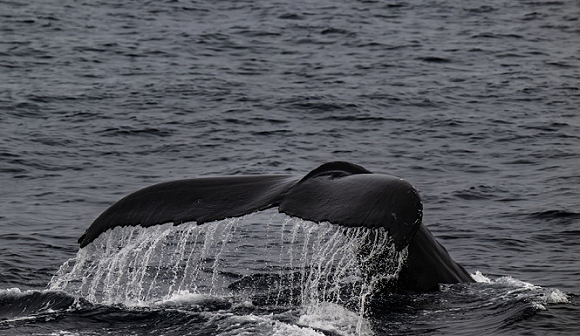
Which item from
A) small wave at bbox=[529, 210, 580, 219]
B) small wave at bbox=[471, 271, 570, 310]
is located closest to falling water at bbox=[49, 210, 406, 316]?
small wave at bbox=[471, 271, 570, 310]

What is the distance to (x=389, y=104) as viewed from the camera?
17.1 metres

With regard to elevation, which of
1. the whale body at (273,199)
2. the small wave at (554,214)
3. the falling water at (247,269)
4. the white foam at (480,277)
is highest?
the whale body at (273,199)

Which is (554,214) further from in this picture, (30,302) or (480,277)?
(30,302)

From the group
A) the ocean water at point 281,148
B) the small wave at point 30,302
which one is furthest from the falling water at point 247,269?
the small wave at point 30,302

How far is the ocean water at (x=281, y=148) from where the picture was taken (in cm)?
652

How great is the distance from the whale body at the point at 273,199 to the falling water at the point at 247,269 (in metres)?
0.09

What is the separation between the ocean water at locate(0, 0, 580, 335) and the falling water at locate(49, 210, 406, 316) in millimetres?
37

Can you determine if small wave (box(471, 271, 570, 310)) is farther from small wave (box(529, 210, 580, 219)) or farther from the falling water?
small wave (box(529, 210, 580, 219))

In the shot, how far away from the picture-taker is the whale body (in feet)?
16.2

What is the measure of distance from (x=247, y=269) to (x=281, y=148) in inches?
236

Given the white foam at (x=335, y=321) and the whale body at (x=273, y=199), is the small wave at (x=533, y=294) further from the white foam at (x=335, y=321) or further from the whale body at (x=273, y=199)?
the white foam at (x=335, y=321)

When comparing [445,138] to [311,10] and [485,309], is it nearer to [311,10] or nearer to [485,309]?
[485,309]

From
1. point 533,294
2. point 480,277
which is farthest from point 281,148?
point 533,294

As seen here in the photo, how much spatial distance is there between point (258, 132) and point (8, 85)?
5.01m
